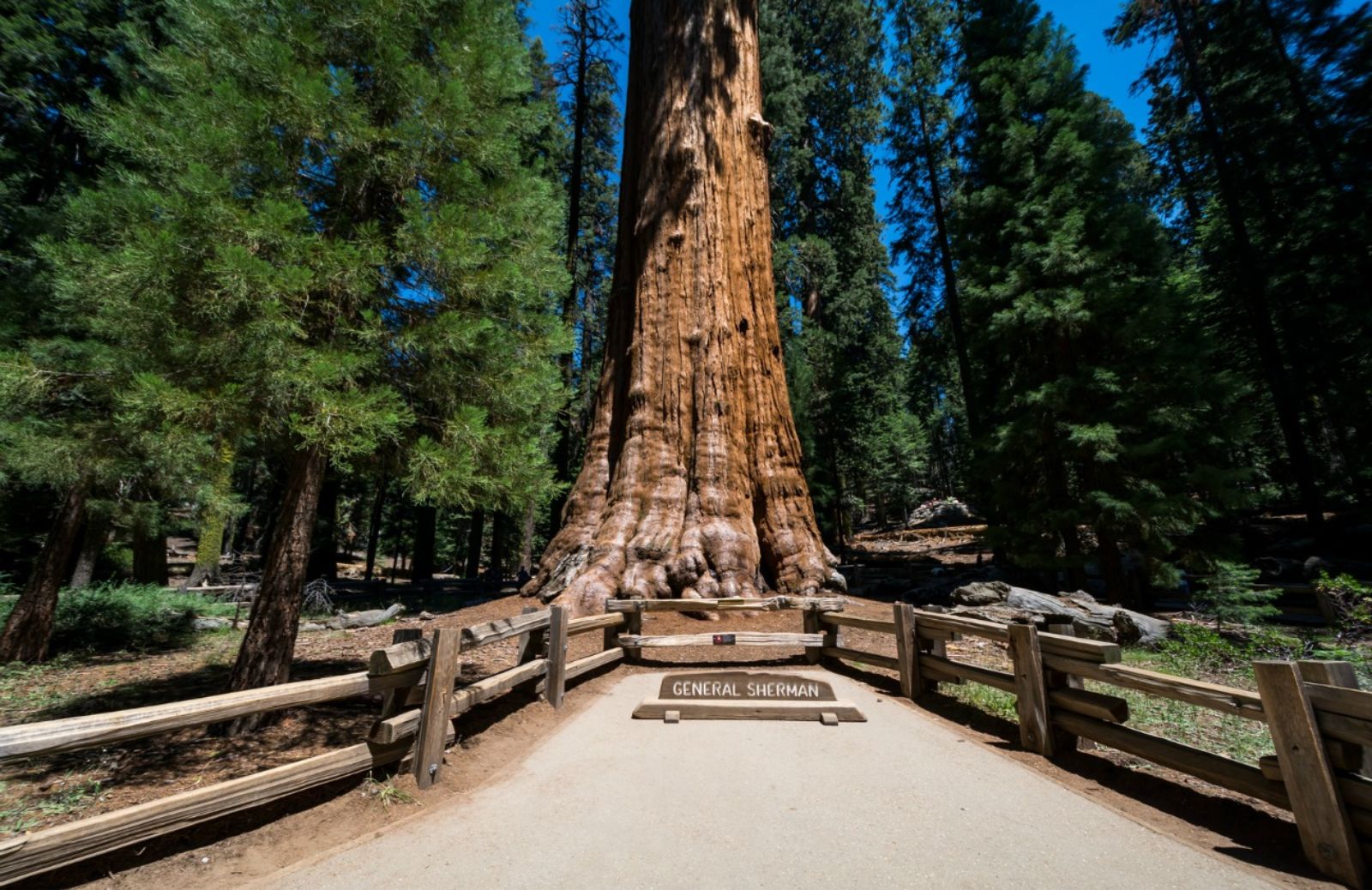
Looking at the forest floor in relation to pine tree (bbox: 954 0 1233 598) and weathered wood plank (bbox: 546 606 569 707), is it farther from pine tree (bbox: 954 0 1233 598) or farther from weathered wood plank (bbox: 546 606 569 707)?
pine tree (bbox: 954 0 1233 598)

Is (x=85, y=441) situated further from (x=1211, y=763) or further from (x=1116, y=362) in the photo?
(x=1116, y=362)

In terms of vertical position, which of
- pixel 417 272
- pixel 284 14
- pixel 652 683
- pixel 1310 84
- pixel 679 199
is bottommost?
pixel 652 683

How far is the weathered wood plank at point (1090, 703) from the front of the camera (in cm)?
380

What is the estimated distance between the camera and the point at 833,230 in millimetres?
26875

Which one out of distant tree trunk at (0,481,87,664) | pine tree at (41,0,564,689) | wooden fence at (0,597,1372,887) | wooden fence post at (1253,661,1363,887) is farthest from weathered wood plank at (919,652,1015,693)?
distant tree trunk at (0,481,87,664)

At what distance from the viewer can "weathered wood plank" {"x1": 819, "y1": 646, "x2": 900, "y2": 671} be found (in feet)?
20.8

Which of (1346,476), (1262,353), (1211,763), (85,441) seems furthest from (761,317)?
(1346,476)

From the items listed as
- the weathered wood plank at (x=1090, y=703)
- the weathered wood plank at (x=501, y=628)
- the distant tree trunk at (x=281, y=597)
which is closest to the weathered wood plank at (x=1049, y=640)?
the weathered wood plank at (x=1090, y=703)

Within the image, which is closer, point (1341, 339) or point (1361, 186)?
point (1361, 186)

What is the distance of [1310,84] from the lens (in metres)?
14.5

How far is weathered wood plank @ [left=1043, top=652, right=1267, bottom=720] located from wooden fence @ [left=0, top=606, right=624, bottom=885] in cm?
466

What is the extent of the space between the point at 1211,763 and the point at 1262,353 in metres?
18.4

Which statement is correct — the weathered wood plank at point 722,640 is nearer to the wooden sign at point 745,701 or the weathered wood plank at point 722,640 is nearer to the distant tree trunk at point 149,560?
the wooden sign at point 745,701

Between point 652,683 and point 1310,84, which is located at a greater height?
point 1310,84
